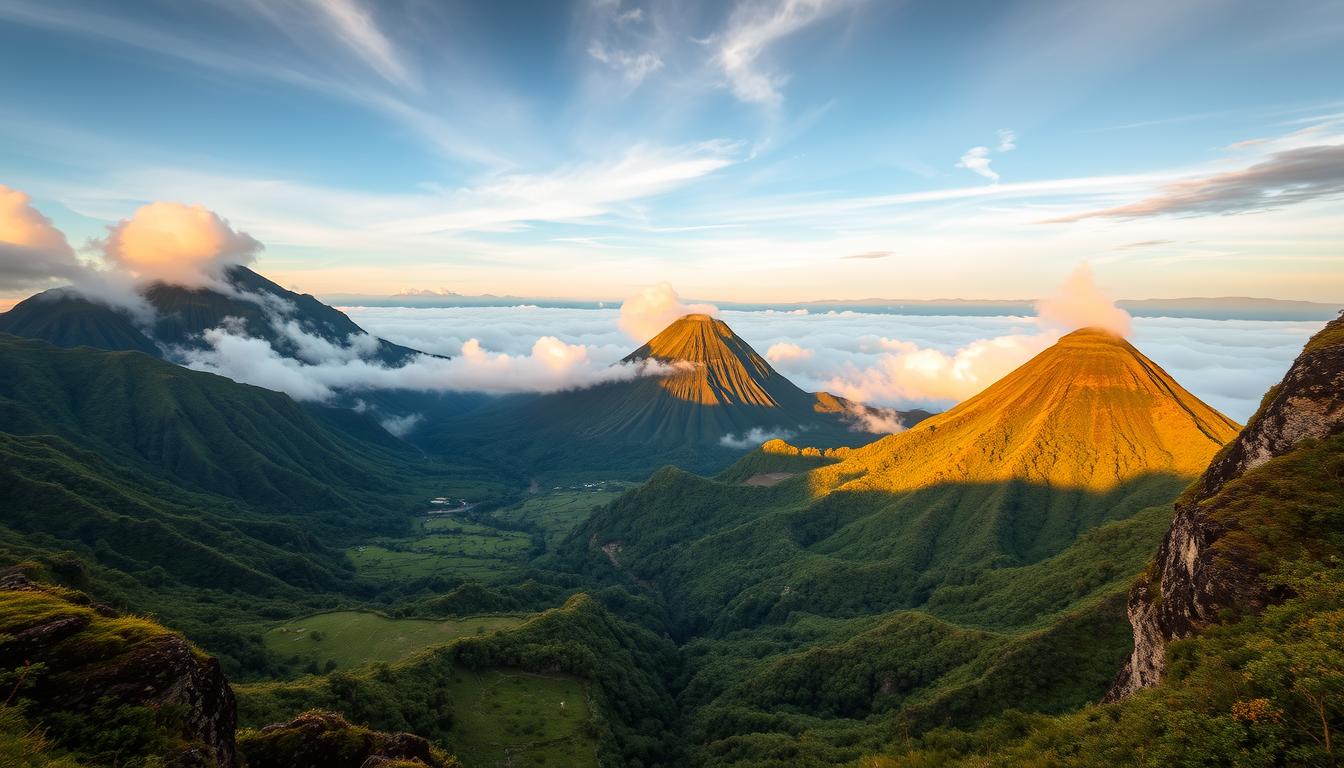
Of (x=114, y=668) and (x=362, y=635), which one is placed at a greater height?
(x=114, y=668)

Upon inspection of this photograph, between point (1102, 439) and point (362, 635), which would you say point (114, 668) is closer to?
point (362, 635)

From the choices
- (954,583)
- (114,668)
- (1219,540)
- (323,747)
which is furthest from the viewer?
(954,583)

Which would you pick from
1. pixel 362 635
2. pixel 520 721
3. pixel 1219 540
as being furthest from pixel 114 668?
pixel 362 635

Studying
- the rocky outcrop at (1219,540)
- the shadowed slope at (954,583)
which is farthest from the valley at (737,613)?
the shadowed slope at (954,583)

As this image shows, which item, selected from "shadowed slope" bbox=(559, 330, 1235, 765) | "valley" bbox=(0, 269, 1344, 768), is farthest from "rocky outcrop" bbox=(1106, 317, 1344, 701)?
"shadowed slope" bbox=(559, 330, 1235, 765)

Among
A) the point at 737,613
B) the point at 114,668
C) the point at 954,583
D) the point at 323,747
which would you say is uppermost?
the point at 114,668
